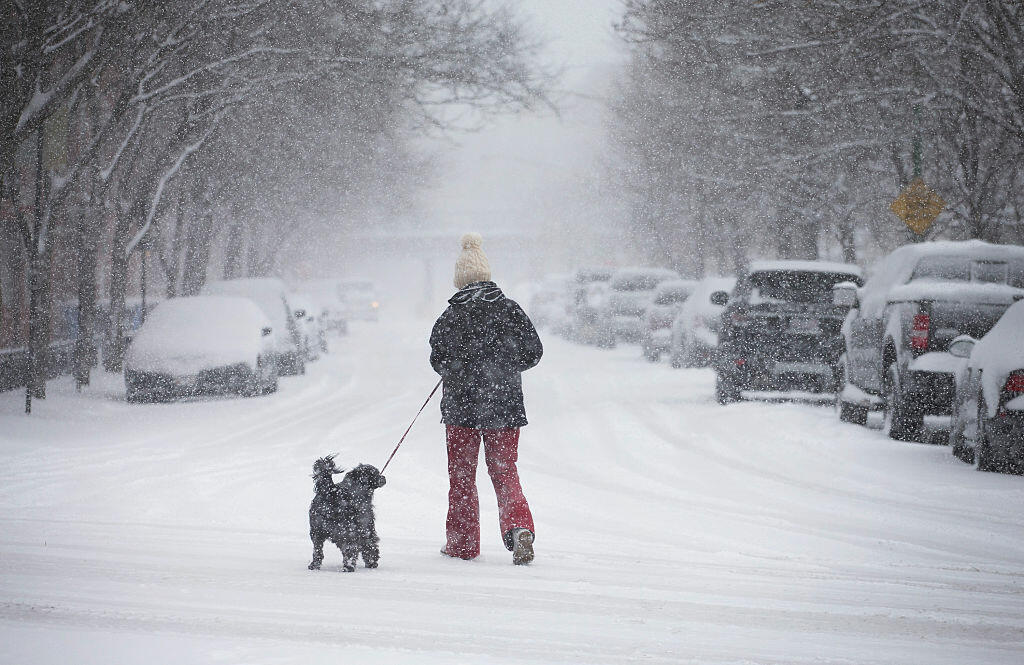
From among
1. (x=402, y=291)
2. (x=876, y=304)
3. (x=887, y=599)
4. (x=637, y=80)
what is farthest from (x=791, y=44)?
(x=402, y=291)

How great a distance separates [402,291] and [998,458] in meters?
96.9

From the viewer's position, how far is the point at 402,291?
107 m

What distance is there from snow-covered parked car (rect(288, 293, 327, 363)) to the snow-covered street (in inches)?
403

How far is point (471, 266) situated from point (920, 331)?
7.19 m

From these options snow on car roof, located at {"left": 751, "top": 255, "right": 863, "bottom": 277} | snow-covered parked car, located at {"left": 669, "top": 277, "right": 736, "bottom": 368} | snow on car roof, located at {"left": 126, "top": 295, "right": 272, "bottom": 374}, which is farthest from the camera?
snow-covered parked car, located at {"left": 669, "top": 277, "right": 736, "bottom": 368}

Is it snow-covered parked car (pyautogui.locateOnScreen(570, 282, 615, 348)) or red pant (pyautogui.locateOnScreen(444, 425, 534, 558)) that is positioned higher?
snow-covered parked car (pyautogui.locateOnScreen(570, 282, 615, 348))

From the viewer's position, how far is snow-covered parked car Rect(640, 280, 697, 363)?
28469 millimetres

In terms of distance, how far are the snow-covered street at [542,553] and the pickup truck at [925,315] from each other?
543mm

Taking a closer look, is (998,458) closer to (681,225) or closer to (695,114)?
(695,114)

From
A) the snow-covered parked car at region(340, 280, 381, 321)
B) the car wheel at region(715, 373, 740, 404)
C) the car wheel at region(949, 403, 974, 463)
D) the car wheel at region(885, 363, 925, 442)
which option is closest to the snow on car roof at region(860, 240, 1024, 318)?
the car wheel at region(885, 363, 925, 442)

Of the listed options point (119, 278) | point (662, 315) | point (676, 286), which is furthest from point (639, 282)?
point (119, 278)

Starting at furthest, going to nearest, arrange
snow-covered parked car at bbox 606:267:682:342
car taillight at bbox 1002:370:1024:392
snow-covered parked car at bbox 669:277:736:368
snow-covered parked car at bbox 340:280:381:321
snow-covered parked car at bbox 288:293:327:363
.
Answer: snow-covered parked car at bbox 340:280:381:321
snow-covered parked car at bbox 606:267:682:342
snow-covered parked car at bbox 288:293:327:363
snow-covered parked car at bbox 669:277:736:368
car taillight at bbox 1002:370:1024:392

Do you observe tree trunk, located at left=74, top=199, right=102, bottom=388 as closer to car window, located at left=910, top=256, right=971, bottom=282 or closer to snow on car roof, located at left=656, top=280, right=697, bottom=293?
snow on car roof, located at left=656, top=280, right=697, bottom=293

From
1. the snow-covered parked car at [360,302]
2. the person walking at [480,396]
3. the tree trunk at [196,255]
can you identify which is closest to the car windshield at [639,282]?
the tree trunk at [196,255]
